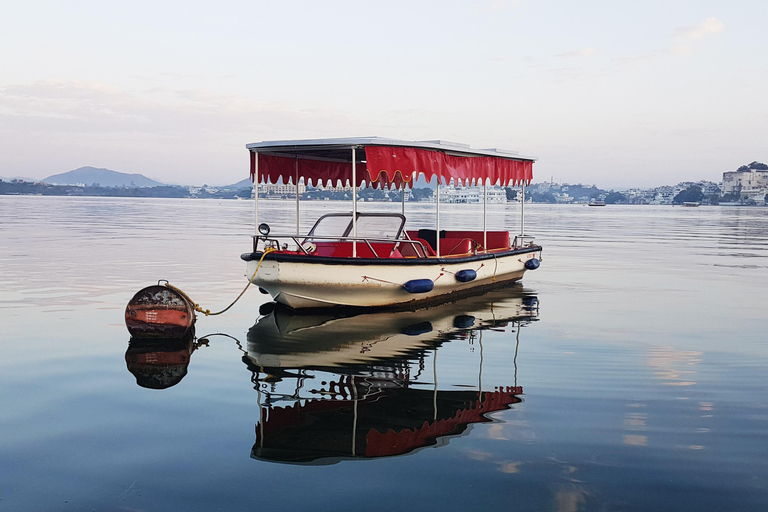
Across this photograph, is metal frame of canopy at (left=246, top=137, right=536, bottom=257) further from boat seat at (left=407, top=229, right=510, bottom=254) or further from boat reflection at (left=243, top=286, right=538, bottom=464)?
boat reflection at (left=243, top=286, right=538, bottom=464)

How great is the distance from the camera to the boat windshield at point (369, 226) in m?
13.8

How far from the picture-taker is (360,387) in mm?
7777

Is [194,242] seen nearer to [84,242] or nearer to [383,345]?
[84,242]

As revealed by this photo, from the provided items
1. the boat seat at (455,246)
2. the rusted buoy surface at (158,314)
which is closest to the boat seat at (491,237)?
the boat seat at (455,246)

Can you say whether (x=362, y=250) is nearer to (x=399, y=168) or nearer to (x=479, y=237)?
(x=399, y=168)

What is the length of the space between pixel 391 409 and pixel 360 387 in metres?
0.93

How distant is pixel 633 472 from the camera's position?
207 inches

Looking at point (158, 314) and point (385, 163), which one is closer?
point (158, 314)

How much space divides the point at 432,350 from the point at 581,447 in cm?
418

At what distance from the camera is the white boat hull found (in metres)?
11.9

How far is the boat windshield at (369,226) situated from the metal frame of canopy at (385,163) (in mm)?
698

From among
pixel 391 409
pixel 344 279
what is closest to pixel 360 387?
pixel 391 409

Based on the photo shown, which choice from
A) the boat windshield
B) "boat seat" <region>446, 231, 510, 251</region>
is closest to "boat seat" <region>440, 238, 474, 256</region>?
"boat seat" <region>446, 231, 510, 251</region>

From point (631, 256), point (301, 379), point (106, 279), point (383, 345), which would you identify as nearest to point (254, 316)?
point (383, 345)
